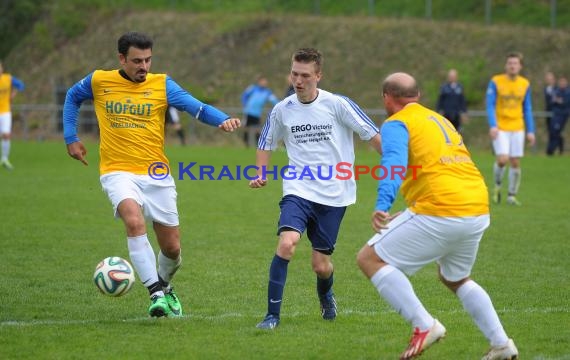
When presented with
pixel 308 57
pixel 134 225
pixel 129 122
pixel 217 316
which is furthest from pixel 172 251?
pixel 308 57

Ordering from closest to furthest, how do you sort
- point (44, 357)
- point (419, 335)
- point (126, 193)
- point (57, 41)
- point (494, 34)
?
point (419, 335) < point (44, 357) < point (126, 193) < point (494, 34) < point (57, 41)

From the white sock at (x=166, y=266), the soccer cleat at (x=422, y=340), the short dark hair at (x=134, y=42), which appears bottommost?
the white sock at (x=166, y=266)

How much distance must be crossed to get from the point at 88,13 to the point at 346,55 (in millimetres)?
15618

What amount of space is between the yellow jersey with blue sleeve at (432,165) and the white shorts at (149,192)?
220cm

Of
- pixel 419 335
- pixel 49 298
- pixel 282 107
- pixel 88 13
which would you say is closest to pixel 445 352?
pixel 419 335

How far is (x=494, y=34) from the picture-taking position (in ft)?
108

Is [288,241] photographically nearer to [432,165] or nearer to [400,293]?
[400,293]

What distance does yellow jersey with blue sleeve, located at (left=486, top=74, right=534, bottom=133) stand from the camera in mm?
15422

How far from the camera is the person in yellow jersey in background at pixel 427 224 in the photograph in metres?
5.59

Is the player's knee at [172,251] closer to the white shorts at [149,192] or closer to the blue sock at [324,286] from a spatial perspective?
the white shorts at [149,192]

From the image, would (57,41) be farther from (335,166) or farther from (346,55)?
(335,166)

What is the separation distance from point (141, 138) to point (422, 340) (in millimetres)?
2907

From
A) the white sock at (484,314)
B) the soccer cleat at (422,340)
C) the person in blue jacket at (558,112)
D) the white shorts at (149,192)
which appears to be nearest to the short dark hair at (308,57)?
the white shorts at (149,192)

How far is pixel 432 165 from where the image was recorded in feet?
18.6
